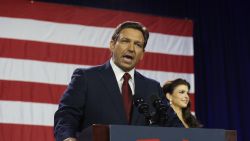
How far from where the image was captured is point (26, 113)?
3855mm

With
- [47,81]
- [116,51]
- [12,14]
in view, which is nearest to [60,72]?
[47,81]

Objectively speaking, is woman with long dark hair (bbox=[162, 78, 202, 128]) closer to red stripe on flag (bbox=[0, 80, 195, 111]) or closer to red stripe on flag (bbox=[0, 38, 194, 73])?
red stripe on flag (bbox=[0, 38, 194, 73])

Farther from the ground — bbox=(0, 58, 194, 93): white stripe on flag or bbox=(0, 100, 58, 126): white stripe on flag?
bbox=(0, 58, 194, 93): white stripe on flag

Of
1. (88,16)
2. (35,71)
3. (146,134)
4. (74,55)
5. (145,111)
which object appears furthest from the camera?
(88,16)

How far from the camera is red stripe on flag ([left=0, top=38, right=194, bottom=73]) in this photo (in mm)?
3926

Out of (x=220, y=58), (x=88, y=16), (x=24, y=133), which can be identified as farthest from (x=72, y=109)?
(x=220, y=58)

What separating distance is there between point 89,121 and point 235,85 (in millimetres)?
3347

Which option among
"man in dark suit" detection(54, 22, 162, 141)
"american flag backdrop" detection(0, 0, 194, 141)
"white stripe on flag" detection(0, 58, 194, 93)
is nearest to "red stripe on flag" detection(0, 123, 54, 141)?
"american flag backdrop" detection(0, 0, 194, 141)

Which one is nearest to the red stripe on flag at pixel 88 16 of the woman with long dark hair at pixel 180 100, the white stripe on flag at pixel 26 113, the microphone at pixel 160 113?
the white stripe on flag at pixel 26 113

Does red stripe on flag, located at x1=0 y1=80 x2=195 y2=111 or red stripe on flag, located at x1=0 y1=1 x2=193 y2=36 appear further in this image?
red stripe on flag, located at x1=0 y1=1 x2=193 y2=36

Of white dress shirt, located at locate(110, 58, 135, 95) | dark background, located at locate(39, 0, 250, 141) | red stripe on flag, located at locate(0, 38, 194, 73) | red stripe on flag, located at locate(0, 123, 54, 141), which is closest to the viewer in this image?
white dress shirt, located at locate(110, 58, 135, 95)

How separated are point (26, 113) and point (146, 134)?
2.63 m

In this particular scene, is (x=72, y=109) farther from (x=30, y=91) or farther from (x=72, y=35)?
(x=72, y=35)

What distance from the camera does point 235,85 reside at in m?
4.88
